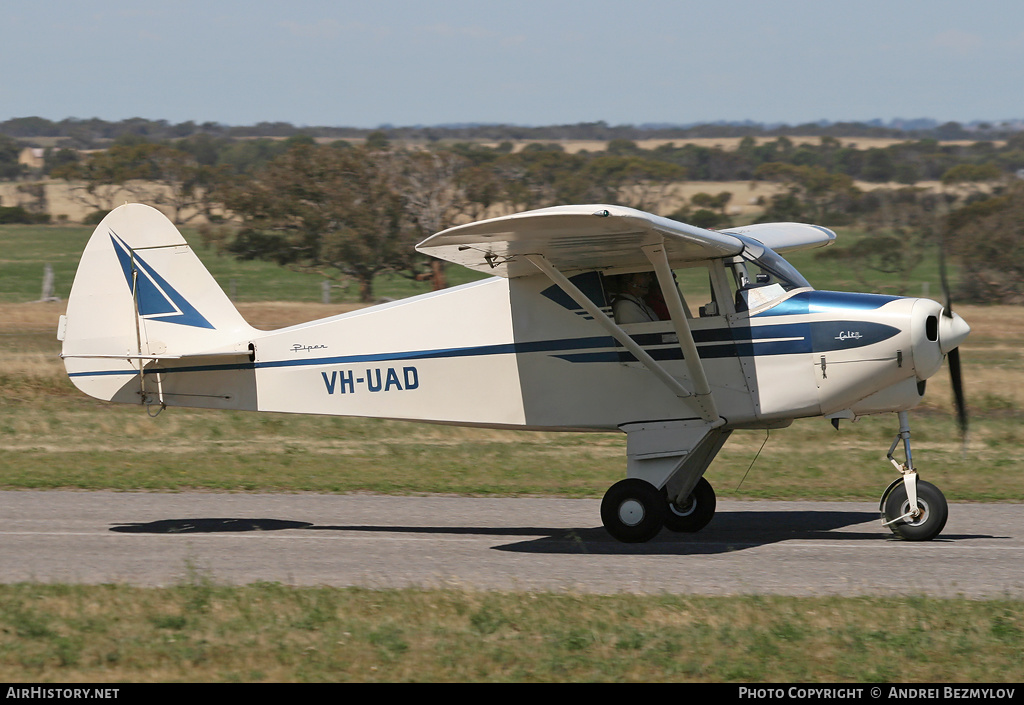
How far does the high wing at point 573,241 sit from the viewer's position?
28.4 feet

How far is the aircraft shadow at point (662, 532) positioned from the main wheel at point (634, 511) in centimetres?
14

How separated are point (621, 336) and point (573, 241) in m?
1.13

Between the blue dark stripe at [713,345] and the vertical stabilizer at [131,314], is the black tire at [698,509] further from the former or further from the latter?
the vertical stabilizer at [131,314]

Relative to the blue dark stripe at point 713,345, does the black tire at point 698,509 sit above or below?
below

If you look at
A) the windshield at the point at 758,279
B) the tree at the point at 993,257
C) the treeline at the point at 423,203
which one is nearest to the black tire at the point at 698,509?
the windshield at the point at 758,279

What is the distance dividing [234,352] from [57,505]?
2915mm

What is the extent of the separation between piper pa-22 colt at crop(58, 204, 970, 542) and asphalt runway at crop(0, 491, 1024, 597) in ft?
2.15

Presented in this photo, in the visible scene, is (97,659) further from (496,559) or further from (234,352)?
(234,352)

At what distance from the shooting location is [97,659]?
6.45m

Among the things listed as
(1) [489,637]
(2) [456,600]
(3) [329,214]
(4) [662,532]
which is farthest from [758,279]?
(3) [329,214]

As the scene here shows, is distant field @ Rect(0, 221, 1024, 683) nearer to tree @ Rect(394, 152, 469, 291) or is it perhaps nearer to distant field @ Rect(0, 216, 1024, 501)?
distant field @ Rect(0, 216, 1024, 501)

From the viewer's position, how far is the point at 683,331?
1015cm

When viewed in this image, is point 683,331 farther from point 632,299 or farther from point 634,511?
point 634,511

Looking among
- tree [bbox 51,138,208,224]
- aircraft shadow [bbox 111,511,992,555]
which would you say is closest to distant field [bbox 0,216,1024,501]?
aircraft shadow [bbox 111,511,992,555]
